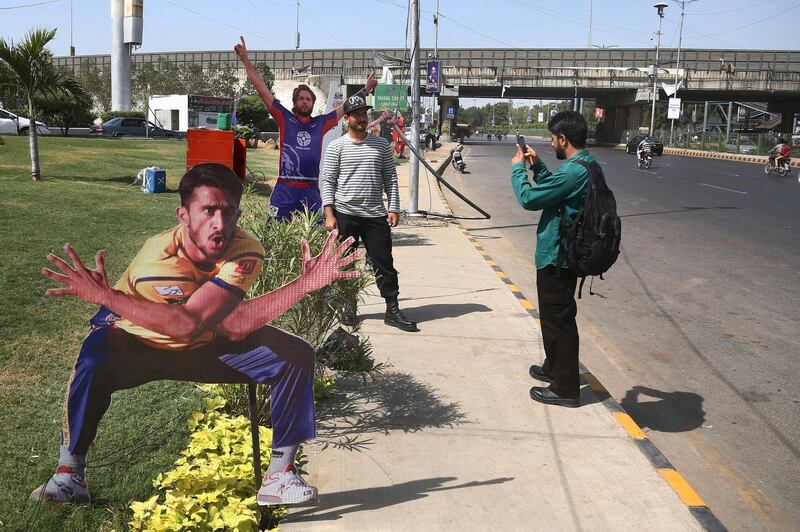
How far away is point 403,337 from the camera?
266 inches

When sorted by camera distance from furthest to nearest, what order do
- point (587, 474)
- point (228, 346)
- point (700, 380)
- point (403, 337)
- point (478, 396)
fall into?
point (403, 337) → point (700, 380) → point (478, 396) → point (587, 474) → point (228, 346)

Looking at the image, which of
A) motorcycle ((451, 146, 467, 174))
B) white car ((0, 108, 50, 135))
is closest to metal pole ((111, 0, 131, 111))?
white car ((0, 108, 50, 135))

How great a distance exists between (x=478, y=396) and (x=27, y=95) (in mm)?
14477

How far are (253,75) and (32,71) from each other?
12294 millimetres

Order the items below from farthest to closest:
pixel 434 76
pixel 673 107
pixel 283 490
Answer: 1. pixel 673 107
2. pixel 434 76
3. pixel 283 490

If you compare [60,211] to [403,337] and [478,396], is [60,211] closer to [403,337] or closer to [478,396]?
[403,337]

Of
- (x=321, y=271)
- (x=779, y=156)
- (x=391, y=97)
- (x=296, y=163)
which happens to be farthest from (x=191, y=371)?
(x=779, y=156)

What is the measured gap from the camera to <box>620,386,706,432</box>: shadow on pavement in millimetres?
5379

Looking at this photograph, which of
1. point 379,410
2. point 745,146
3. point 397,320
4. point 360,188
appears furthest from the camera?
point 745,146

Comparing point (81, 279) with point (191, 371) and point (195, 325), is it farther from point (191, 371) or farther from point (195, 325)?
point (191, 371)

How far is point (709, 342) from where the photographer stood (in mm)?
7316

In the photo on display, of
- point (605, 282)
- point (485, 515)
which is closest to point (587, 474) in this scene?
point (485, 515)

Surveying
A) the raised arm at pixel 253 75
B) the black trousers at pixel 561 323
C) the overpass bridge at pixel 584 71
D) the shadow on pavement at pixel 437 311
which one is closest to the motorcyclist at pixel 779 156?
the shadow on pavement at pixel 437 311

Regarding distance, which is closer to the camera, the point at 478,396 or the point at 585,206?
the point at 585,206
